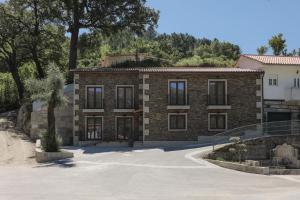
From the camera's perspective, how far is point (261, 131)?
37.3 metres

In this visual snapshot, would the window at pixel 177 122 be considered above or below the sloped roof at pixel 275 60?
below

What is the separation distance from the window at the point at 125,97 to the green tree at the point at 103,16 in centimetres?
915

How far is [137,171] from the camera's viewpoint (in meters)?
25.3

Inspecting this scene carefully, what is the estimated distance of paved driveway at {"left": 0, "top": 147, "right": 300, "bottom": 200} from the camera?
18.5 metres

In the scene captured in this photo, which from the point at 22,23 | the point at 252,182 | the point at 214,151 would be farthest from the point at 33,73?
the point at 252,182

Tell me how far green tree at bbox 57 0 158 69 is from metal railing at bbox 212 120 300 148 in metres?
16.4

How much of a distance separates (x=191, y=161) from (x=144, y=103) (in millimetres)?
10669

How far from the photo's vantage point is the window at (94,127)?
40406mm

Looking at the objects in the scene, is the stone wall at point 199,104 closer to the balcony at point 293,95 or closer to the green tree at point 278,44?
the balcony at point 293,95

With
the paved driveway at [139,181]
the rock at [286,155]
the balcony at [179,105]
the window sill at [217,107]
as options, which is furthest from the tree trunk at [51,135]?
the rock at [286,155]

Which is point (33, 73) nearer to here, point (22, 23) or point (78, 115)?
point (22, 23)

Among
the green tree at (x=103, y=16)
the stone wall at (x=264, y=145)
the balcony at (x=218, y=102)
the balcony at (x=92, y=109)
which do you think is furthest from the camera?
the green tree at (x=103, y=16)

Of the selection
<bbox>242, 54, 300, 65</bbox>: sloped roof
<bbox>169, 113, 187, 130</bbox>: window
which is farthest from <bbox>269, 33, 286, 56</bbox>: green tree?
<bbox>169, 113, 187, 130</bbox>: window

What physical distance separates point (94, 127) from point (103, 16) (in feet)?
39.1
